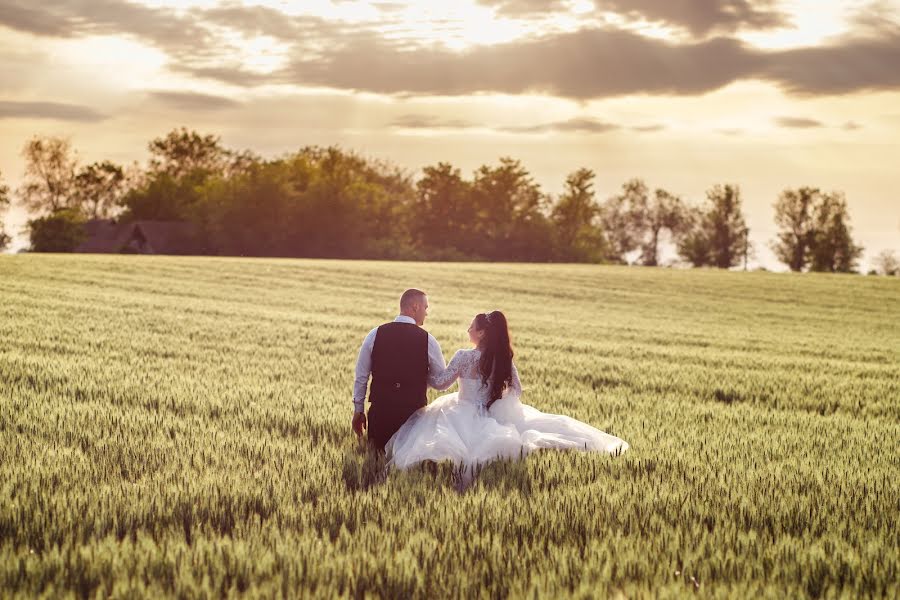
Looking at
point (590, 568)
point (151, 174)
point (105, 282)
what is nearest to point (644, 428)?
point (590, 568)

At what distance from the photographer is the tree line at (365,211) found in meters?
88.1

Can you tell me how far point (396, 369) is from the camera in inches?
319

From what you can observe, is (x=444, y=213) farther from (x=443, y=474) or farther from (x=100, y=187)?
(x=443, y=474)

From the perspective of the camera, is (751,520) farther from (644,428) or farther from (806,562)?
(644,428)

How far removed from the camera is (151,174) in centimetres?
11444

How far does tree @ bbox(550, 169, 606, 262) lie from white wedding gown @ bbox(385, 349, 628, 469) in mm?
98169

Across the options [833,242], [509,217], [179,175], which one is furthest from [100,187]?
[833,242]

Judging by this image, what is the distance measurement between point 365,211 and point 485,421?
8387cm

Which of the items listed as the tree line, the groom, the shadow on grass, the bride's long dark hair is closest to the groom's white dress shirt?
the groom

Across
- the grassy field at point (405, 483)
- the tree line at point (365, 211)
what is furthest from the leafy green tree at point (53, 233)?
the grassy field at point (405, 483)

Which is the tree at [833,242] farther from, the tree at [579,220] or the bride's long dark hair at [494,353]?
the bride's long dark hair at [494,353]

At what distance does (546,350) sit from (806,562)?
14002 mm

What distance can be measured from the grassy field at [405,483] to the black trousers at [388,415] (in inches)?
22.0

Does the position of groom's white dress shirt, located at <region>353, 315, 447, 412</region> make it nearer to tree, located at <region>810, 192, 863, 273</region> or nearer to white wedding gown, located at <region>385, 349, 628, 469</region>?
white wedding gown, located at <region>385, 349, 628, 469</region>
